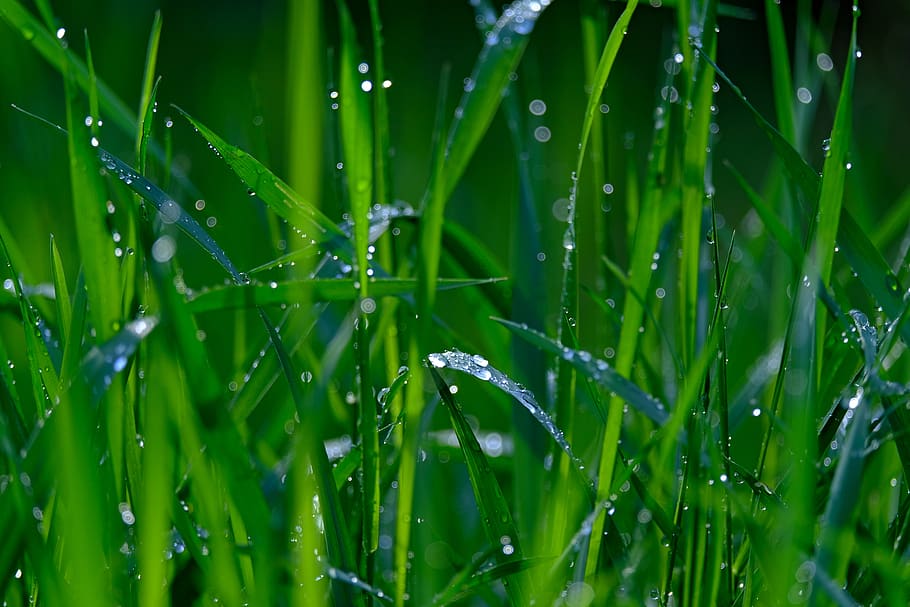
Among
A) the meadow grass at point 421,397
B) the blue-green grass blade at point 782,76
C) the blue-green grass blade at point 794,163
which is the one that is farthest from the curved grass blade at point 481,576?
the blue-green grass blade at point 782,76

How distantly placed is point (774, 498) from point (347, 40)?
30 centimetres

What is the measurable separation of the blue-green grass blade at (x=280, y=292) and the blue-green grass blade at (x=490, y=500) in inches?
1.8

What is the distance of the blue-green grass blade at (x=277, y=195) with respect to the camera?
463mm

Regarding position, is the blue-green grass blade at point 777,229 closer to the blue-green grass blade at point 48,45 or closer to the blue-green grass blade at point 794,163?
the blue-green grass blade at point 794,163

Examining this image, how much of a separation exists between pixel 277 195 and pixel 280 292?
0.07 meters

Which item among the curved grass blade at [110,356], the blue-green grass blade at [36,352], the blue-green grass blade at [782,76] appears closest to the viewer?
the curved grass blade at [110,356]

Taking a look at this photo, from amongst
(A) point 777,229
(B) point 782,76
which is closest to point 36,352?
(A) point 777,229

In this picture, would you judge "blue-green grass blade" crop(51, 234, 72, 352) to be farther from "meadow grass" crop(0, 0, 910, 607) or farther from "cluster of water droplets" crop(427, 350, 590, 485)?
"cluster of water droplets" crop(427, 350, 590, 485)

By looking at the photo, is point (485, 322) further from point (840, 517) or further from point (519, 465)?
point (840, 517)

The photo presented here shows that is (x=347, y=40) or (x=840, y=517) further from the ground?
(x=347, y=40)

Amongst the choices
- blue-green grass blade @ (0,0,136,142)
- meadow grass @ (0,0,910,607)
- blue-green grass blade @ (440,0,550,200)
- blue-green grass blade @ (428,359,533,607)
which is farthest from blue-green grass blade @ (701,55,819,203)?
blue-green grass blade @ (0,0,136,142)

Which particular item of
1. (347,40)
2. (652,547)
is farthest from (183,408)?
(652,547)

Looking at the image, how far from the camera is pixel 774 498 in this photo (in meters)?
0.43

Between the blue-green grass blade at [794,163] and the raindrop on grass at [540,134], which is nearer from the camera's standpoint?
the blue-green grass blade at [794,163]
